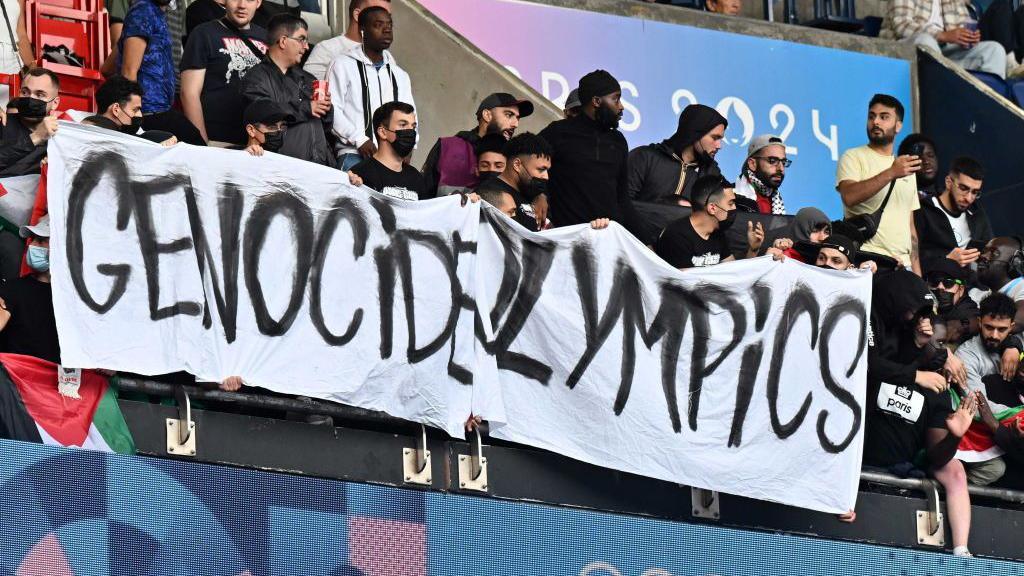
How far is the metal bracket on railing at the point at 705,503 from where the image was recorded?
35.3 feet

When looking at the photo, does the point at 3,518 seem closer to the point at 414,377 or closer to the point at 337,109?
the point at 414,377

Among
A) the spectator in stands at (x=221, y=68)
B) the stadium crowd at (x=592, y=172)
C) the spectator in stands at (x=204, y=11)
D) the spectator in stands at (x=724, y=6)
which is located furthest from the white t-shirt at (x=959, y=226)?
the spectator in stands at (x=204, y=11)

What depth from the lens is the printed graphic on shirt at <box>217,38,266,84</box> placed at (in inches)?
472

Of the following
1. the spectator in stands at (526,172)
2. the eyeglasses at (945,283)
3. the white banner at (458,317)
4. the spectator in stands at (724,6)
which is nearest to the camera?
the white banner at (458,317)

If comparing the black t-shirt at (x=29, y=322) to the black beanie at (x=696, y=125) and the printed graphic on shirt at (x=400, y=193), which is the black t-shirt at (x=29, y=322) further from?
the black beanie at (x=696, y=125)

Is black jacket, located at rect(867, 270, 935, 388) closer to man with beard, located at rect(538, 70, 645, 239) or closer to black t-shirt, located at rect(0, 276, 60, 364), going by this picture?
man with beard, located at rect(538, 70, 645, 239)

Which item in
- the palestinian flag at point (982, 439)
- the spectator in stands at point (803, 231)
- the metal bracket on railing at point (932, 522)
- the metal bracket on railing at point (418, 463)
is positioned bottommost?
the metal bracket on railing at point (932, 522)

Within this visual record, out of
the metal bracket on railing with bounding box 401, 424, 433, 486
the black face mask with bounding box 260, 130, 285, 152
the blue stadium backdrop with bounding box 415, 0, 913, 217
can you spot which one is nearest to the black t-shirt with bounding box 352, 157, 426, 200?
the black face mask with bounding box 260, 130, 285, 152

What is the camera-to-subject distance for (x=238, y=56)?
1203 centimetres

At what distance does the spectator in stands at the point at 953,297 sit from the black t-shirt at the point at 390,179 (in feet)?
11.2

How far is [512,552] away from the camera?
9.91 m

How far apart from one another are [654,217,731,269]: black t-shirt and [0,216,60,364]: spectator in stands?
135 inches

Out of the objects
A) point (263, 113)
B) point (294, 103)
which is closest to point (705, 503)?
point (263, 113)

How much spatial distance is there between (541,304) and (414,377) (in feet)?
2.70
